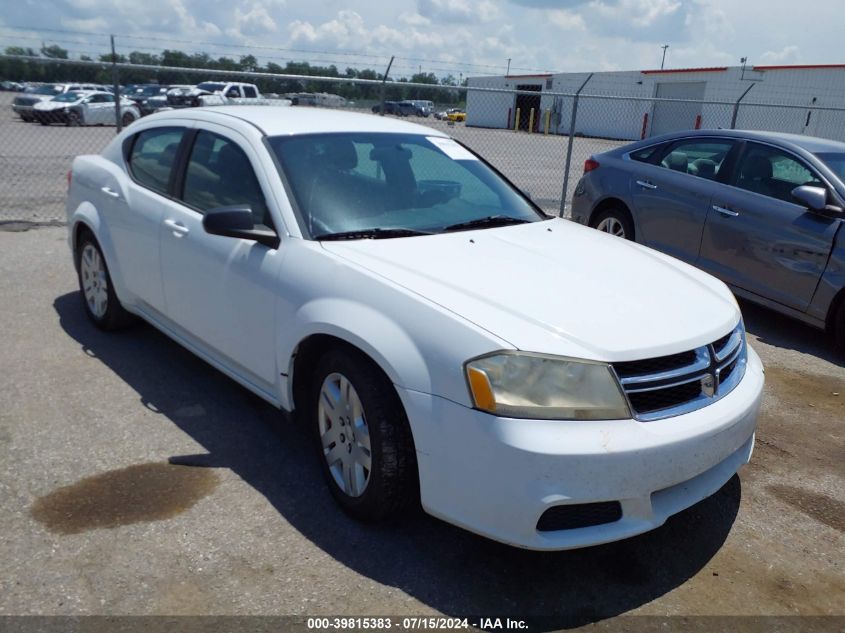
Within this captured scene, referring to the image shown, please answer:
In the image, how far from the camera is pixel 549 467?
2410 millimetres

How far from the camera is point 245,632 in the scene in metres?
2.45

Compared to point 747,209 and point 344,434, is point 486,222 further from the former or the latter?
point 747,209

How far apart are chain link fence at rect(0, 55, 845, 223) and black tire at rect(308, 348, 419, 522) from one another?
6.15m

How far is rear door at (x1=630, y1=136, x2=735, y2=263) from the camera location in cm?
638

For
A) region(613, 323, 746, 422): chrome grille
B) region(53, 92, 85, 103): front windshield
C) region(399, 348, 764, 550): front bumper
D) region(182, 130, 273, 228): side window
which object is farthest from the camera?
region(53, 92, 85, 103): front windshield

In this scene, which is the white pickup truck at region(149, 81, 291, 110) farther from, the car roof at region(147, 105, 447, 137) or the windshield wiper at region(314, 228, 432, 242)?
the windshield wiper at region(314, 228, 432, 242)

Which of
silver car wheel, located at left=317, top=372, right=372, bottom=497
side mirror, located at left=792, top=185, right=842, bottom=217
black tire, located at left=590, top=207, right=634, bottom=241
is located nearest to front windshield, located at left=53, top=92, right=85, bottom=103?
black tire, located at left=590, top=207, right=634, bottom=241

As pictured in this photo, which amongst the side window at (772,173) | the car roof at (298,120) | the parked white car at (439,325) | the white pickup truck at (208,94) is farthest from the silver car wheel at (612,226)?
the white pickup truck at (208,94)

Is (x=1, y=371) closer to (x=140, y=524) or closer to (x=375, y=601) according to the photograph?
(x=140, y=524)

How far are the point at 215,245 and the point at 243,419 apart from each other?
100 centimetres

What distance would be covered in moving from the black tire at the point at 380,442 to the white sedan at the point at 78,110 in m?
25.1

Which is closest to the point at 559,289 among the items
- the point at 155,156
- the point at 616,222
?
the point at 155,156

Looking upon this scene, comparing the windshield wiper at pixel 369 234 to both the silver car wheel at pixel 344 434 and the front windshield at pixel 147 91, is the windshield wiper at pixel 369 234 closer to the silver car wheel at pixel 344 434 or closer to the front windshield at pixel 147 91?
the silver car wheel at pixel 344 434

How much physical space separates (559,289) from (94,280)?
357cm
